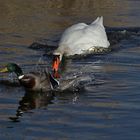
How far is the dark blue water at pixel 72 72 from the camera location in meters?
10.00

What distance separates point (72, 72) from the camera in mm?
13547

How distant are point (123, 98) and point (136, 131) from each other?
1.79m

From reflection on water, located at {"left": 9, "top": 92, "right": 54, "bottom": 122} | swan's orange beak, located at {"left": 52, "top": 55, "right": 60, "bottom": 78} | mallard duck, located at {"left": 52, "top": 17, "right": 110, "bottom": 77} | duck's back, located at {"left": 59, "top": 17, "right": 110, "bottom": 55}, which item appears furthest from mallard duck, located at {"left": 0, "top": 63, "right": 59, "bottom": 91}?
duck's back, located at {"left": 59, "top": 17, "right": 110, "bottom": 55}

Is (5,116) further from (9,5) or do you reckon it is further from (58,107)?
(9,5)

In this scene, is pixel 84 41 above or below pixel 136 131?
above

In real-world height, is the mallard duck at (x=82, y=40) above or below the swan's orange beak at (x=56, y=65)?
above

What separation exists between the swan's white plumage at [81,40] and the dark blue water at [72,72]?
1.13 ft

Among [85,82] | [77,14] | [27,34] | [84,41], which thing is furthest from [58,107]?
[77,14]

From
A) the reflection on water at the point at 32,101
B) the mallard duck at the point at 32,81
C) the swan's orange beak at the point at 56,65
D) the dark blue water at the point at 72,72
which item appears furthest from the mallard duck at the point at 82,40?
the reflection on water at the point at 32,101

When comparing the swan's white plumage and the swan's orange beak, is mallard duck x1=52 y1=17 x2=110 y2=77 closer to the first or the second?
the swan's white plumage

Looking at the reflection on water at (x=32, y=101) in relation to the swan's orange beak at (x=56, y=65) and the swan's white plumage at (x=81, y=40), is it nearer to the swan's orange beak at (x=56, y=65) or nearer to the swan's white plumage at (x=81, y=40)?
the swan's orange beak at (x=56, y=65)

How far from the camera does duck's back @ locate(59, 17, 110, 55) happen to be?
15.6 metres

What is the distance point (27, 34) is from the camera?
17188mm

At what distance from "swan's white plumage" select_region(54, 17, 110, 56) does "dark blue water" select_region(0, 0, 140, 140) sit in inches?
13.5
